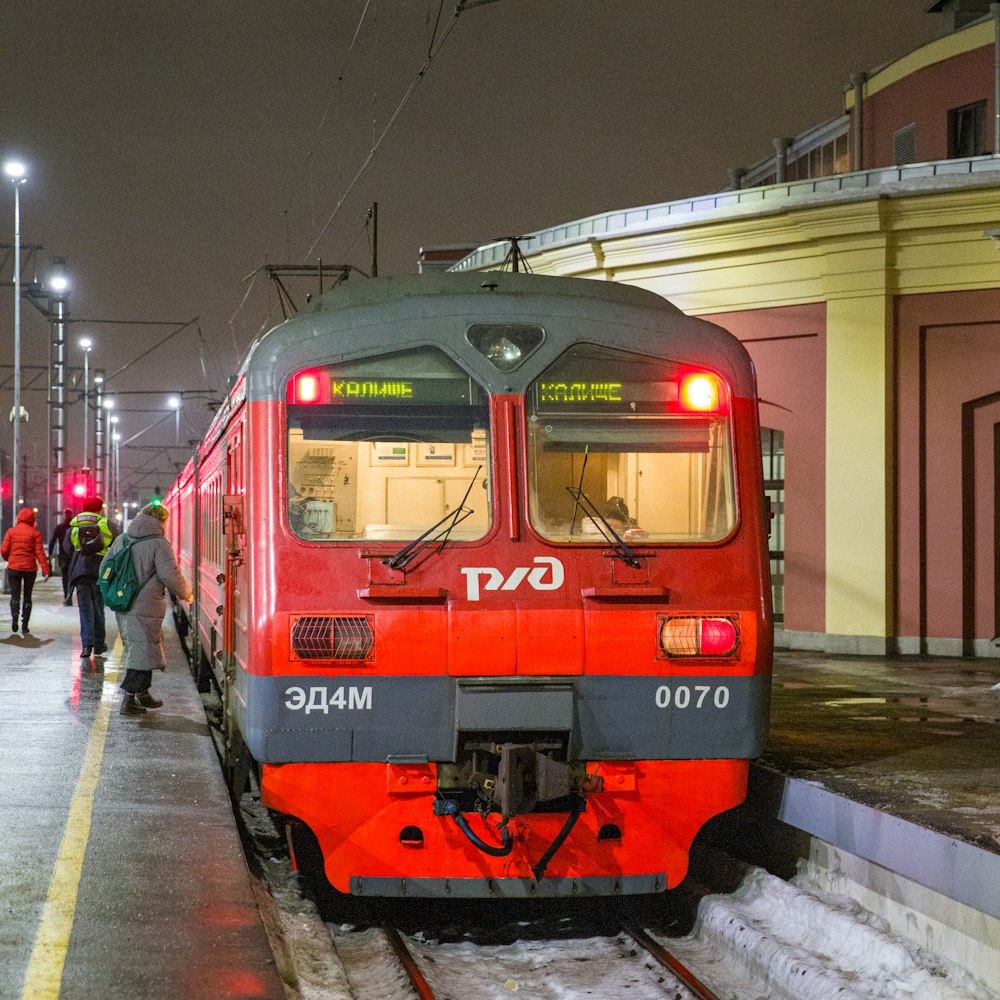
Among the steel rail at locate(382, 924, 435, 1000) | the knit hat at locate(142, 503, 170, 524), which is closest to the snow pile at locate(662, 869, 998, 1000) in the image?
the steel rail at locate(382, 924, 435, 1000)

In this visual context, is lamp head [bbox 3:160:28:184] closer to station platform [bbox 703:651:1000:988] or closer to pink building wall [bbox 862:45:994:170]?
pink building wall [bbox 862:45:994:170]

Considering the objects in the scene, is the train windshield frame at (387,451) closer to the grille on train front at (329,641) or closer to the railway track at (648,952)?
the grille on train front at (329,641)

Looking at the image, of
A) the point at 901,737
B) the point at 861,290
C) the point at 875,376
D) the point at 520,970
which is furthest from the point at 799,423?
the point at 520,970

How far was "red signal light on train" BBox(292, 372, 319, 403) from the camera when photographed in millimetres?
6809

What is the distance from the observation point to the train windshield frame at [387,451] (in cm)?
673

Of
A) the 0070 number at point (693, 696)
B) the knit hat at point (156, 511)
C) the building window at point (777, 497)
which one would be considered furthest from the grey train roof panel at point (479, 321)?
the building window at point (777, 497)

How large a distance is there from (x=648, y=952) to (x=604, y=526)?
2.05 metres

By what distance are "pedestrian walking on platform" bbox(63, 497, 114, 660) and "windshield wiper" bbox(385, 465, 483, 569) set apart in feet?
25.4

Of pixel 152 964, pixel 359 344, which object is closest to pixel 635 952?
pixel 152 964

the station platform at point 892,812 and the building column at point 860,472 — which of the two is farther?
the building column at point 860,472

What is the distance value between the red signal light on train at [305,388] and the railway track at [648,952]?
8.59ft

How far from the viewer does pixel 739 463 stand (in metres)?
7.02

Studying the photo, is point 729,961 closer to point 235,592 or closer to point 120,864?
point 120,864

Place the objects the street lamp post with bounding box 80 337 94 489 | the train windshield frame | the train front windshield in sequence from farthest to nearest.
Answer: the street lamp post with bounding box 80 337 94 489 → the train front windshield → the train windshield frame
